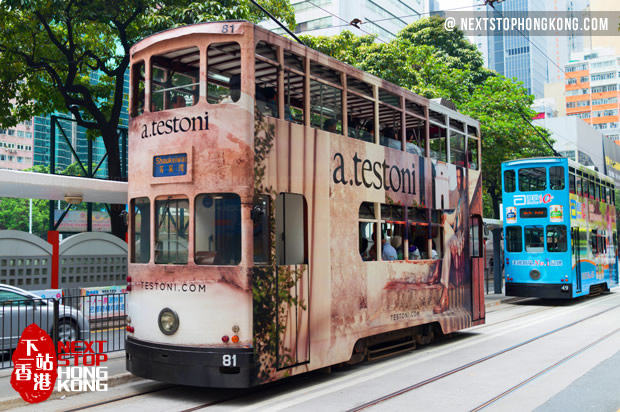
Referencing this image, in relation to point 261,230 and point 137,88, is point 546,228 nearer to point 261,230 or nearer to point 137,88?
point 261,230

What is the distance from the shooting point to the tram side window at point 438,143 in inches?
455

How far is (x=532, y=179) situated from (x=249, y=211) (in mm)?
14184

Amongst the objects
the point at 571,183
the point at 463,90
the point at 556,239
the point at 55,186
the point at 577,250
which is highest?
the point at 463,90

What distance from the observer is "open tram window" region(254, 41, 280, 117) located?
7.71m

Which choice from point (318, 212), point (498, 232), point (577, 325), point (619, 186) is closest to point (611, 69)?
point (619, 186)

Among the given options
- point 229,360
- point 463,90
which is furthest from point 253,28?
point 463,90

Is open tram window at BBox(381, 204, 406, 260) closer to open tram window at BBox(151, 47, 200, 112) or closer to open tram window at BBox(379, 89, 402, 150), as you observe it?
open tram window at BBox(379, 89, 402, 150)

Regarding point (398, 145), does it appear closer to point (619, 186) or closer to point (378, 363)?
point (378, 363)

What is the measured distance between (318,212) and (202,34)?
2735 mm

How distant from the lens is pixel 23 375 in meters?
7.67

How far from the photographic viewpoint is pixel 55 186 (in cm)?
1215

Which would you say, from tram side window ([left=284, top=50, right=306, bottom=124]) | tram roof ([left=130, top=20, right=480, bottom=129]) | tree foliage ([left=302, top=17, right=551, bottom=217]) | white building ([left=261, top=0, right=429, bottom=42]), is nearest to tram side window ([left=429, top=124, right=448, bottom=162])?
tram roof ([left=130, top=20, right=480, bottom=129])

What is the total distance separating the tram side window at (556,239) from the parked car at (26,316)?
13993mm

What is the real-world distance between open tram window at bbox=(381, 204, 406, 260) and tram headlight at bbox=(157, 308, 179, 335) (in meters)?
3.60
